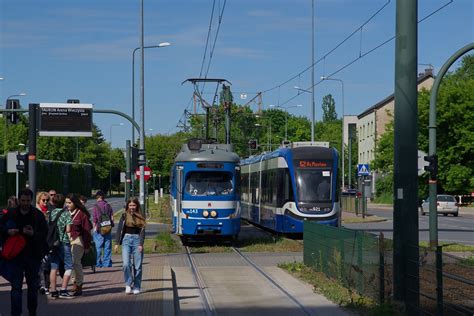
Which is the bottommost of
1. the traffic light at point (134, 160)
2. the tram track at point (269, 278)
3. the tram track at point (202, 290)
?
the tram track at point (202, 290)

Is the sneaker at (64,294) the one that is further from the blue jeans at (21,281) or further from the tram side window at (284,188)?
the tram side window at (284,188)

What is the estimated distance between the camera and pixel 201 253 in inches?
994

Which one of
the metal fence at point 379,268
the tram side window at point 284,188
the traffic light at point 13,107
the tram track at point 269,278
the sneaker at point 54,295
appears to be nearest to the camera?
the metal fence at point 379,268

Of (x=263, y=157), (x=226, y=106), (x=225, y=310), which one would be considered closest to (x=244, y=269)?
(x=225, y=310)

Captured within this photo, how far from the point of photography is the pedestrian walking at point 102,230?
1914cm

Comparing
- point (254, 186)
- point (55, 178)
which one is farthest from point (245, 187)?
point (55, 178)

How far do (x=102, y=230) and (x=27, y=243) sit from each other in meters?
8.99

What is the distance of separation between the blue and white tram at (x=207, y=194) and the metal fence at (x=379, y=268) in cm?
620

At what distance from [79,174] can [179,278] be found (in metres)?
80.2

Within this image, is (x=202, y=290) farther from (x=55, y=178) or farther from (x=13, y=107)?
(x=55, y=178)

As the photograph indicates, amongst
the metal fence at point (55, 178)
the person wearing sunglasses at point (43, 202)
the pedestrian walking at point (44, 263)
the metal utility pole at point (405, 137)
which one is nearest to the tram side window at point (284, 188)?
the pedestrian walking at point (44, 263)

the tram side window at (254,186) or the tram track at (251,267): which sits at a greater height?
the tram side window at (254,186)

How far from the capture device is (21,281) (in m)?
10.3

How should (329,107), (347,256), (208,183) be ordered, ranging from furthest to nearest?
(329,107), (208,183), (347,256)
